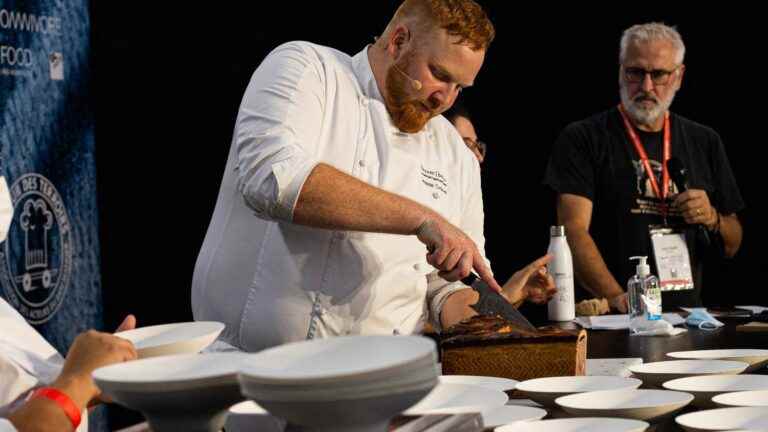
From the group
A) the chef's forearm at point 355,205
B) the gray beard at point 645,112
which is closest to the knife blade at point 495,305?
the chef's forearm at point 355,205

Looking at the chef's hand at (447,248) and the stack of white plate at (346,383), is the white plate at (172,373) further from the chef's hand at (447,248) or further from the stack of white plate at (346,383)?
the chef's hand at (447,248)

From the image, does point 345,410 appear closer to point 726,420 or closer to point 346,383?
point 346,383

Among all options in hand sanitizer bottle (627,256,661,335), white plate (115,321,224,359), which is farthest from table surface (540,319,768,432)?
white plate (115,321,224,359)

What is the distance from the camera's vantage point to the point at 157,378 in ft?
3.68

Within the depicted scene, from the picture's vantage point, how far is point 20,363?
5.18 feet

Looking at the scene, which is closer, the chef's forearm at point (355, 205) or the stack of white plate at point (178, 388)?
the stack of white plate at point (178, 388)

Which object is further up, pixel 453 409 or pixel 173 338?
pixel 173 338

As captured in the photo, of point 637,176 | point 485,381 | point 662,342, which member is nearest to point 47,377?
point 485,381

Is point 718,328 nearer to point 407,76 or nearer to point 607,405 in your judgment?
point 407,76

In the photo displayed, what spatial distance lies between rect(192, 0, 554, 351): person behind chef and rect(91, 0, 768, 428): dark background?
2361 millimetres

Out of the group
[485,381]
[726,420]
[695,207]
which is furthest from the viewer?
[695,207]

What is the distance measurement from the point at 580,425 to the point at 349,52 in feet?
13.1

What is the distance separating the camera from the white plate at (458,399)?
1.52 m

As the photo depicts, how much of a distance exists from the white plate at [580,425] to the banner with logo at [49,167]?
2.57 meters
